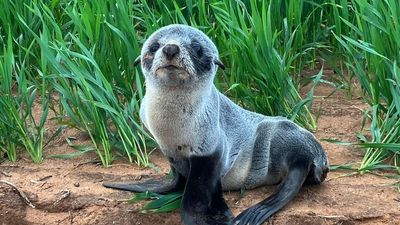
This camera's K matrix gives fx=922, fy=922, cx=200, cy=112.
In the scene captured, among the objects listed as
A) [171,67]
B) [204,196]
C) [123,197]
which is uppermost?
[171,67]

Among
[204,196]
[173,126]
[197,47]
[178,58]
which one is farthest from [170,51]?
[204,196]

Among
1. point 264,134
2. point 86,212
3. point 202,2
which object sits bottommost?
point 86,212

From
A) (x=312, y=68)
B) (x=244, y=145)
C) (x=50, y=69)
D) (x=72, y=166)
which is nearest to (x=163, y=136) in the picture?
(x=244, y=145)

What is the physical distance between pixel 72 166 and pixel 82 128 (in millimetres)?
300

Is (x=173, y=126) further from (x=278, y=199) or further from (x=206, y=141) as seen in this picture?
(x=278, y=199)

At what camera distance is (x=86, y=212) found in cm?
442

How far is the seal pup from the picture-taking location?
13.4ft

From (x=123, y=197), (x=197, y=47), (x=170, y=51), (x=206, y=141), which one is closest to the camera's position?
(x=170, y=51)

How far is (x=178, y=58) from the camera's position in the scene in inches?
155

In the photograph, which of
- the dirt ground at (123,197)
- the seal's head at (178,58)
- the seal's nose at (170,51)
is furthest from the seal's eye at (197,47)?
the dirt ground at (123,197)

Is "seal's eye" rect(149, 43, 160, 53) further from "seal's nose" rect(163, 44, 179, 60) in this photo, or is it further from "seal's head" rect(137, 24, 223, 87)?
"seal's nose" rect(163, 44, 179, 60)

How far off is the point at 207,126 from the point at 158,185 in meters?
0.49

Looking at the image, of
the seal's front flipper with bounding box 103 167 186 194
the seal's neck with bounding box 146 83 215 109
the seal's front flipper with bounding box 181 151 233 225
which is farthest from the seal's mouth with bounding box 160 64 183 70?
the seal's front flipper with bounding box 103 167 186 194

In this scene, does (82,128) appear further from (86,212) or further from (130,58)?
(86,212)
